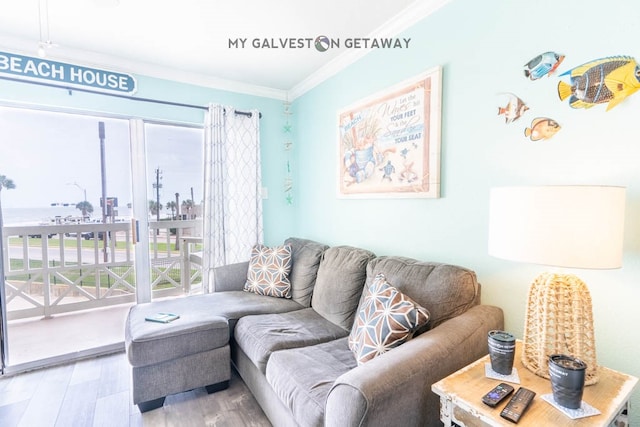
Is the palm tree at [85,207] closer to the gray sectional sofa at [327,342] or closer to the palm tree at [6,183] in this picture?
the palm tree at [6,183]

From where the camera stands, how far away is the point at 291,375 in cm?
149

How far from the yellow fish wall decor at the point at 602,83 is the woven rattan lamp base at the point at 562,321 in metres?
0.72

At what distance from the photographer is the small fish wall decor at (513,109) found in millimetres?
1494

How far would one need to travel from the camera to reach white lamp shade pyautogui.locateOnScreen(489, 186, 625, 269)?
38.9 inches

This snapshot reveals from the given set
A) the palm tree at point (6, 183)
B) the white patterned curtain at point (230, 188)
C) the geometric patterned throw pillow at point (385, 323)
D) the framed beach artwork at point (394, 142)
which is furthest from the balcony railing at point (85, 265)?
the geometric patterned throw pillow at point (385, 323)

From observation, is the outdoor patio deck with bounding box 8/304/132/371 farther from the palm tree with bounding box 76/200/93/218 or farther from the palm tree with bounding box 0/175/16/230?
the palm tree with bounding box 0/175/16/230

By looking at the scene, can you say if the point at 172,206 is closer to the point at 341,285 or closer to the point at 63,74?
the point at 63,74

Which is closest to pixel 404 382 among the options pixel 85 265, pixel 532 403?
pixel 532 403

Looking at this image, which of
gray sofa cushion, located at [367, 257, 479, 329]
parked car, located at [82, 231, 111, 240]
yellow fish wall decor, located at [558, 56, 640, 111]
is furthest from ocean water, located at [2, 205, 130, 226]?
yellow fish wall decor, located at [558, 56, 640, 111]

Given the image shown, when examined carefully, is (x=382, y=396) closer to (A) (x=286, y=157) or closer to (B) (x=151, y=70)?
(A) (x=286, y=157)

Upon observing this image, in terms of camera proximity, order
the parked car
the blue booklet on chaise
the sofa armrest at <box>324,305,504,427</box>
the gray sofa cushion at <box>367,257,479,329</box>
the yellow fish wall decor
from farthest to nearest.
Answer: the parked car → the blue booklet on chaise → the gray sofa cushion at <box>367,257,479,329</box> → the yellow fish wall decor → the sofa armrest at <box>324,305,504,427</box>

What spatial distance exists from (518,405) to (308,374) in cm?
85

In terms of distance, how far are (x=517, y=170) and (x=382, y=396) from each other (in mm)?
1205

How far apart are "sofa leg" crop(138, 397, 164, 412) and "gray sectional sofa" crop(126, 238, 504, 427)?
50 mm
